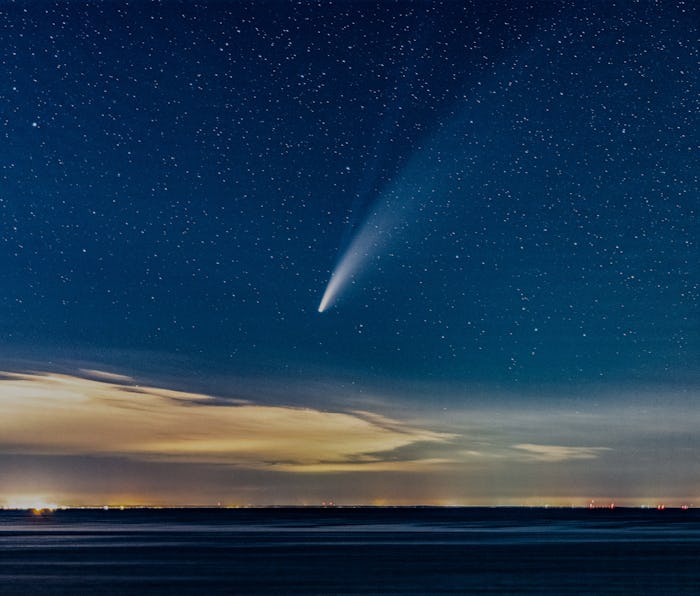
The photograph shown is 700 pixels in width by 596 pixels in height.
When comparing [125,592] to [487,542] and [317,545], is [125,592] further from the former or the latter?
[487,542]

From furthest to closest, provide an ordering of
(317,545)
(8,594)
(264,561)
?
(317,545) → (264,561) → (8,594)

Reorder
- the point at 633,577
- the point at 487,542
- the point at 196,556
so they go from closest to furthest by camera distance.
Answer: the point at 633,577 → the point at 196,556 → the point at 487,542

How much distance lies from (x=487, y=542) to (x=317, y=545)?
43.4ft

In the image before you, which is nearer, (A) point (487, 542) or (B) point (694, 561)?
(B) point (694, 561)

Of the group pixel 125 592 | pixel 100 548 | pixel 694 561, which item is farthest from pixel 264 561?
pixel 694 561

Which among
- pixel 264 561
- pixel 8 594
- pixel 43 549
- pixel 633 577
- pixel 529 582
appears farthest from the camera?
pixel 43 549

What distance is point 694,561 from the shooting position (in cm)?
4591

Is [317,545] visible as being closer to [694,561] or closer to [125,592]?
[694,561]

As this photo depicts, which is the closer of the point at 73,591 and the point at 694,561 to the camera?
the point at 73,591

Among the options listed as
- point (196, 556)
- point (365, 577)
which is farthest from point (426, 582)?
point (196, 556)

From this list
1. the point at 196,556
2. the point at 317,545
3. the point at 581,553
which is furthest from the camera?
the point at 317,545

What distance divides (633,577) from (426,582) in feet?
30.0

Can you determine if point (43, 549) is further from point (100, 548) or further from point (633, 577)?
point (633, 577)

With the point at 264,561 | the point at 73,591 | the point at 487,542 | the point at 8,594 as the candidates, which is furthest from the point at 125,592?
the point at 487,542
